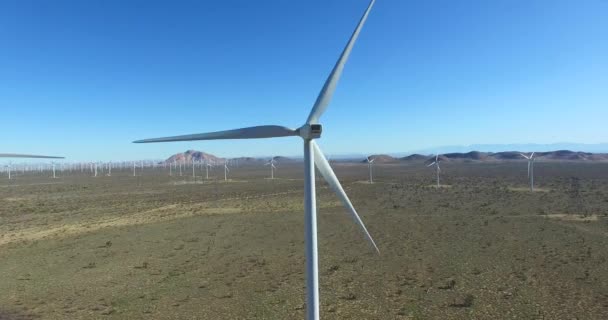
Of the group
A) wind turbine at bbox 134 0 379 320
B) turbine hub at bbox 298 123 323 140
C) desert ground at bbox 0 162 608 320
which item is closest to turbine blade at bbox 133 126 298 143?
wind turbine at bbox 134 0 379 320

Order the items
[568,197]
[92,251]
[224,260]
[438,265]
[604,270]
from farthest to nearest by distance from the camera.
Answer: [568,197], [92,251], [224,260], [438,265], [604,270]

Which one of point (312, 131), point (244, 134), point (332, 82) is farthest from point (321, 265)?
point (312, 131)

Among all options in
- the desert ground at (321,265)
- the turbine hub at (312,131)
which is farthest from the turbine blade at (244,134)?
the desert ground at (321,265)

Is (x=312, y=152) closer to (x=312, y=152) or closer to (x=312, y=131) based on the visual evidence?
(x=312, y=152)

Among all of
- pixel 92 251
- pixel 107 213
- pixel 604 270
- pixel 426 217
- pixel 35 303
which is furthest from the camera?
pixel 107 213

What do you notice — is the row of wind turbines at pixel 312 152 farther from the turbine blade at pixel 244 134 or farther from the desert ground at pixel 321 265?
the desert ground at pixel 321 265

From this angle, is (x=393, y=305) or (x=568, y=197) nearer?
(x=393, y=305)

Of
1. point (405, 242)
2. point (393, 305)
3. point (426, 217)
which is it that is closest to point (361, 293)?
point (393, 305)

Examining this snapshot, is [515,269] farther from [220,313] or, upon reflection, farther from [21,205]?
[21,205]
